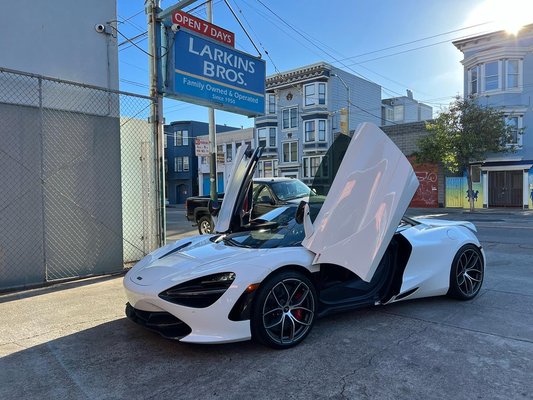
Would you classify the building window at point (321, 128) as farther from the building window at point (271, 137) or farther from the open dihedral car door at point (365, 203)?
the open dihedral car door at point (365, 203)

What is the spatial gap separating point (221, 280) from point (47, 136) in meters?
4.38

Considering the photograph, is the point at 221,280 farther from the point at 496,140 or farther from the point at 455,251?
the point at 496,140

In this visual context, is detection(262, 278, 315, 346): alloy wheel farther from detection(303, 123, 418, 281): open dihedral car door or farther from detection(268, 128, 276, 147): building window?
detection(268, 128, 276, 147): building window

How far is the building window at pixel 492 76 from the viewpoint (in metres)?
25.9

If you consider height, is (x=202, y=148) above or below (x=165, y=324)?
above

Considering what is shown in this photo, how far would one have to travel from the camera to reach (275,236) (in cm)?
430

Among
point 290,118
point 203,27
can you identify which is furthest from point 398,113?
point 203,27

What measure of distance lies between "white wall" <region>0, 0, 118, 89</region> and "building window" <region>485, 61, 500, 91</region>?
25.5 metres

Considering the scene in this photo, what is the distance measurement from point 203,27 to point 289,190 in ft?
13.8

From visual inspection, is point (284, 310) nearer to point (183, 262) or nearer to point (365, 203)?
point (183, 262)

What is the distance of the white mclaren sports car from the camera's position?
3.49 meters

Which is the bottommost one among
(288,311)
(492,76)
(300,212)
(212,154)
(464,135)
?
(288,311)

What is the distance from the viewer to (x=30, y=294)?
577 centimetres

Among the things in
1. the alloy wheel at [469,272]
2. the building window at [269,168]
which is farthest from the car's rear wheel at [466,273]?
the building window at [269,168]
